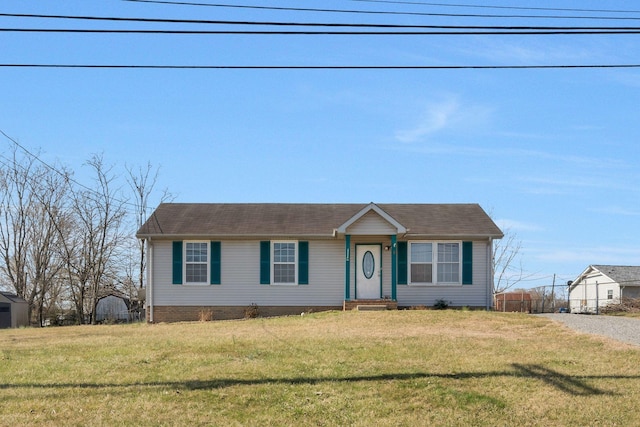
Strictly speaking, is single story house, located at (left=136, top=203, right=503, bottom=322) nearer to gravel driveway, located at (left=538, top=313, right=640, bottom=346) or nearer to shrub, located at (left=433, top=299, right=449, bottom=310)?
shrub, located at (left=433, top=299, right=449, bottom=310)

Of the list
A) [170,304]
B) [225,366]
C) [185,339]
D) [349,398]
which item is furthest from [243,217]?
[349,398]

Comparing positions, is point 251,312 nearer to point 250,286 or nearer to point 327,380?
point 250,286

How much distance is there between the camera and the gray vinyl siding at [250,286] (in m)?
26.1

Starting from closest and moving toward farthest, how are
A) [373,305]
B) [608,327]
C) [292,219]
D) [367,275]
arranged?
[608,327], [373,305], [367,275], [292,219]

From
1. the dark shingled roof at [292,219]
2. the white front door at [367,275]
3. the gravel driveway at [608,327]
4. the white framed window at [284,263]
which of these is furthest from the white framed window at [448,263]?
the white framed window at [284,263]

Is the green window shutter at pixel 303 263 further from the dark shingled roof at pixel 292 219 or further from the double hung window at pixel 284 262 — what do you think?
the dark shingled roof at pixel 292 219

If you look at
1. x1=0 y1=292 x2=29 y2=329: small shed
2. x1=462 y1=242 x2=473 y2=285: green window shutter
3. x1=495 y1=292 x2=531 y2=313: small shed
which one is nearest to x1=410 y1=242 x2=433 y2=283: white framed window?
x1=462 y1=242 x2=473 y2=285: green window shutter

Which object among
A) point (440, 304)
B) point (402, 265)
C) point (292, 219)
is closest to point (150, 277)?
point (292, 219)

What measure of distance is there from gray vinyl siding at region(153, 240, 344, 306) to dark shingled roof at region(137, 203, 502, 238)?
621 mm

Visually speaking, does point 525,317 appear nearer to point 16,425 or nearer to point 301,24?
point 301,24

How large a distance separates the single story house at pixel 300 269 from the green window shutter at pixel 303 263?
0.11 ft

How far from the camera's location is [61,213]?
3928 centimetres

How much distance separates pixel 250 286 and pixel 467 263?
7547mm

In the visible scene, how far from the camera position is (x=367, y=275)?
85.5ft
